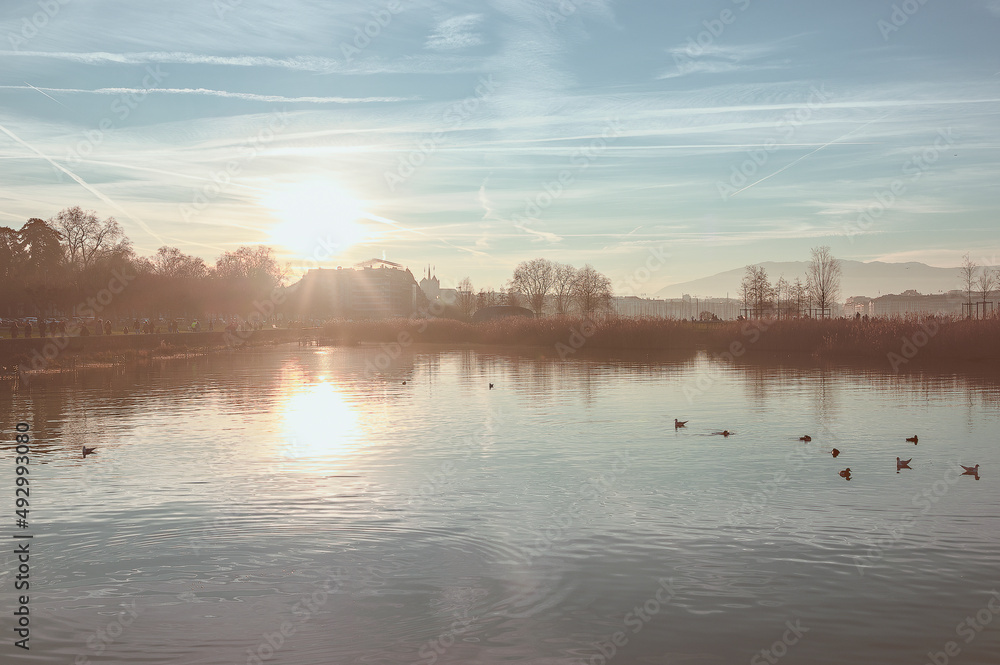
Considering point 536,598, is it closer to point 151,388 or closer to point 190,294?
point 151,388

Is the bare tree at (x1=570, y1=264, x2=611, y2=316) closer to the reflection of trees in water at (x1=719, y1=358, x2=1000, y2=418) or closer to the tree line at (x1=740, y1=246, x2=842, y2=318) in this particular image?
the tree line at (x1=740, y1=246, x2=842, y2=318)

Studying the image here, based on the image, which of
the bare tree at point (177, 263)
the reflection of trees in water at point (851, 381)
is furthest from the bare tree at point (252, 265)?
the reflection of trees in water at point (851, 381)

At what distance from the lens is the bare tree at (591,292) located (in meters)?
160

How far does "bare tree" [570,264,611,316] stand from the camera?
160 metres

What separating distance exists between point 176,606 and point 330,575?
217 cm

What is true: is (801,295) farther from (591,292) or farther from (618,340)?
(618,340)

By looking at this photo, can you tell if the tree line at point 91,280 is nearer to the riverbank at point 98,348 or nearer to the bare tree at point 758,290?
the riverbank at point 98,348

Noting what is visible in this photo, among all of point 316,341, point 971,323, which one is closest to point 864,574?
point 971,323

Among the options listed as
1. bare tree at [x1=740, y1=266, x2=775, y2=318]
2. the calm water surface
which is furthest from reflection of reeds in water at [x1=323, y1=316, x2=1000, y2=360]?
bare tree at [x1=740, y1=266, x2=775, y2=318]

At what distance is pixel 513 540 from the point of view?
545 inches

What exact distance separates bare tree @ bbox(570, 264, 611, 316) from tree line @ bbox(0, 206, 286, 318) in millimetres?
60473

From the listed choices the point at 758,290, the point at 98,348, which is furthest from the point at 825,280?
the point at 98,348

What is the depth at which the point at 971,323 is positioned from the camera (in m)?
56.6

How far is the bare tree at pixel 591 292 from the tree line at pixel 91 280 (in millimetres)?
60473
